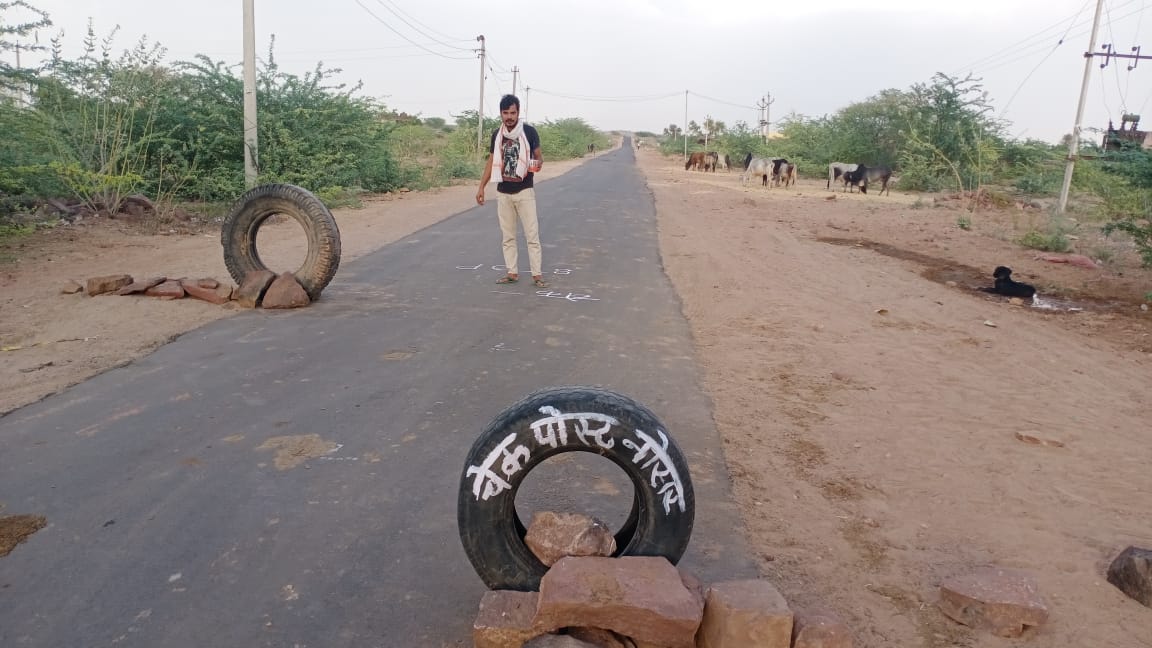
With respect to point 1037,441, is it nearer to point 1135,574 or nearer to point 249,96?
point 1135,574

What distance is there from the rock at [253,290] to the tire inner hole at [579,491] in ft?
14.1

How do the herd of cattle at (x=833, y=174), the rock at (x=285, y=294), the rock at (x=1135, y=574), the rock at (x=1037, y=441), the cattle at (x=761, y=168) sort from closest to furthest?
the rock at (x=1135, y=574), the rock at (x=1037, y=441), the rock at (x=285, y=294), the herd of cattle at (x=833, y=174), the cattle at (x=761, y=168)

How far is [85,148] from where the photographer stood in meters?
11.8

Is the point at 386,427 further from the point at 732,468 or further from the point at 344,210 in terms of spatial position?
the point at 344,210

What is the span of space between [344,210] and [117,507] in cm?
1310

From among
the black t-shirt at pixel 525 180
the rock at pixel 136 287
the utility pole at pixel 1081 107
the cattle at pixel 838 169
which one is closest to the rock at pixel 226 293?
the rock at pixel 136 287

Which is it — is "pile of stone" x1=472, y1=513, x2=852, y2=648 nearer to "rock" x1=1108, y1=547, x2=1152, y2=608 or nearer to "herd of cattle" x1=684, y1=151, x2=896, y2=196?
"rock" x1=1108, y1=547, x2=1152, y2=608

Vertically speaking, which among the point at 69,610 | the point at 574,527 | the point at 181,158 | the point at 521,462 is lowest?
the point at 69,610

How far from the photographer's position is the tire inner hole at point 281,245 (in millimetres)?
9195

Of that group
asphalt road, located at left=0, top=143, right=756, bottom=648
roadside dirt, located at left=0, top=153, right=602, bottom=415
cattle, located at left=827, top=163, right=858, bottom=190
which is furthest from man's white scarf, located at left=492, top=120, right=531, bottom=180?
cattle, located at left=827, top=163, right=858, bottom=190

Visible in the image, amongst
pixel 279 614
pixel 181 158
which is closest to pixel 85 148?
pixel 181 158

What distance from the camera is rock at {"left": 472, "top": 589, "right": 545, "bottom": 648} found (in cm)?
233

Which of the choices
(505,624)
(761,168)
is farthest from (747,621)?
(761,168)

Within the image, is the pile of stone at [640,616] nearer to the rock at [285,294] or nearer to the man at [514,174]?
the rock at [285,294]
